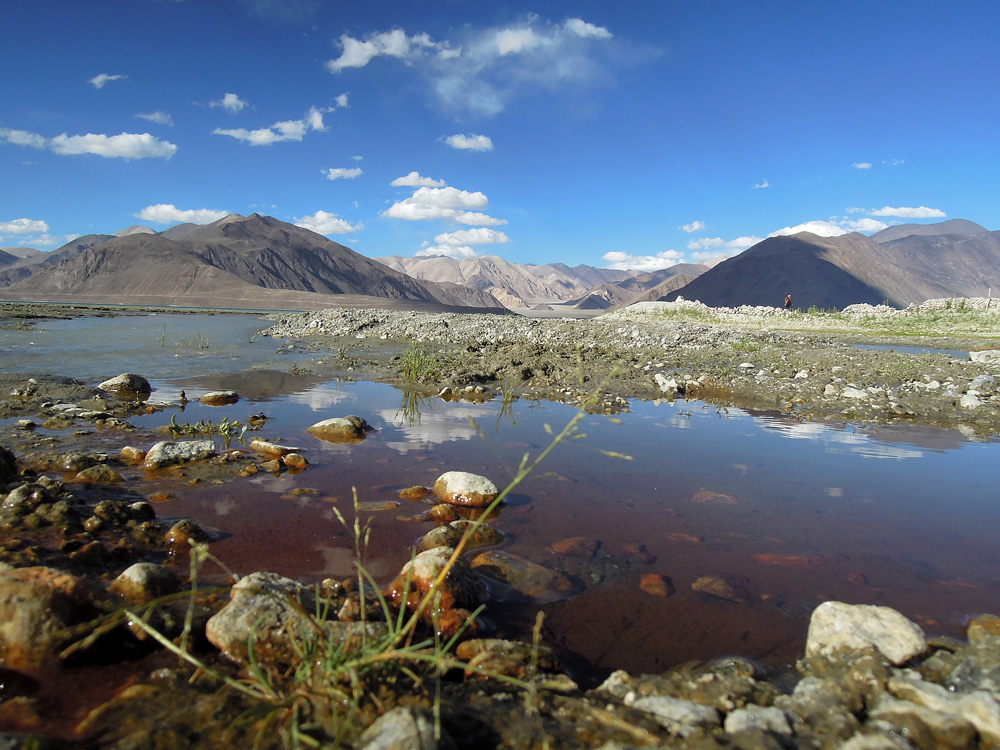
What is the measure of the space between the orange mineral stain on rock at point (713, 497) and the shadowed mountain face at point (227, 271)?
9277 cm

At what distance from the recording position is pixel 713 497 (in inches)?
178

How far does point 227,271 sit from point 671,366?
143 metres

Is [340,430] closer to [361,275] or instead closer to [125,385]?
[125,385]

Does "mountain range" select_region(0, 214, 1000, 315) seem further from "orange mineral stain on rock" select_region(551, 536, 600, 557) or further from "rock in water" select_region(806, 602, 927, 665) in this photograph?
"rock in water" select_region(806, 602, 927, 665)

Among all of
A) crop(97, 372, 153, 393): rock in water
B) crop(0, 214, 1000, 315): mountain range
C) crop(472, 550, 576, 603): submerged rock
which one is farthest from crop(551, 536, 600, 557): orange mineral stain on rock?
crop(0, 214, 1000, 315): mountain range

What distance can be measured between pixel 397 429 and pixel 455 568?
3865 mm

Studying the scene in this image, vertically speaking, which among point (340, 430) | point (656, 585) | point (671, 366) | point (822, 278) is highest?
point (822, 278)

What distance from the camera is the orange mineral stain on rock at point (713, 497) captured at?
14.5ft

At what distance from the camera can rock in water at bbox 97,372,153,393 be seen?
796 cm

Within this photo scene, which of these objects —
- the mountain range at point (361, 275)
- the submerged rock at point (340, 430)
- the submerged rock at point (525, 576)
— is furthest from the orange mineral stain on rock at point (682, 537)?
the mountain range at point (361, 275)

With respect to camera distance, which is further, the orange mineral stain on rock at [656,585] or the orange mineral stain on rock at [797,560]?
the orange mineral stain on rock at [797,560]

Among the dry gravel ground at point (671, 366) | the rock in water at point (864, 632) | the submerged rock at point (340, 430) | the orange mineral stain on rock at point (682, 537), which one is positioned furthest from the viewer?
the dry gravel ground at point (671, 366)

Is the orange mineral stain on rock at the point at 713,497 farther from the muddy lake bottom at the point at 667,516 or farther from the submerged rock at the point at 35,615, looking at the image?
the submerged rock at the point at 35,615

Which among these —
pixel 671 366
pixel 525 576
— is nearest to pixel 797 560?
pixel 525 576
